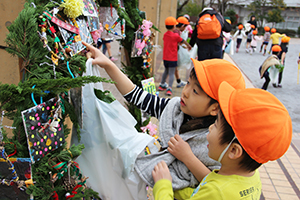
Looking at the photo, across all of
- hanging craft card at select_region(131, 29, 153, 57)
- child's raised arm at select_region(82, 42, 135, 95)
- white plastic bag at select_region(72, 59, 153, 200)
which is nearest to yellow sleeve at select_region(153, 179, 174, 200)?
white plastic bag at select_region(72, 59, 153, 200)

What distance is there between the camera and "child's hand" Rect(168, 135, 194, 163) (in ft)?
4.39

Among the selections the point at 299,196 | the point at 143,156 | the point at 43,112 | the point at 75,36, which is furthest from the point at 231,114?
the point at 299,196

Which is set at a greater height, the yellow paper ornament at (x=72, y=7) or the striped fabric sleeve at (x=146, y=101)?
the yellow paper ornament at (x=72, y=7)

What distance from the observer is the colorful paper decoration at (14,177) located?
0.98 m

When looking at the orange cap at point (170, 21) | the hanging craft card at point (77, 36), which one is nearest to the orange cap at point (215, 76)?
the hanging craft card at point (77, 36)

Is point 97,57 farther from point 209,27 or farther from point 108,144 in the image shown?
point 209,27

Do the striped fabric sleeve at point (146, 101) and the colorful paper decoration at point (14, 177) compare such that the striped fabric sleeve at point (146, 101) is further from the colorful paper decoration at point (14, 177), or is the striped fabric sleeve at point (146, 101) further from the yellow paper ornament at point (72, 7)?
the colorful paper decoration at point (14, 177)

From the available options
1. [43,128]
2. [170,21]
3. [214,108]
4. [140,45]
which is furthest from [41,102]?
[170,21]

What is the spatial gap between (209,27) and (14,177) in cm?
462

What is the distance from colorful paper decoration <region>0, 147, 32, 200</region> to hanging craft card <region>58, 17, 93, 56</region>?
60 centimetres

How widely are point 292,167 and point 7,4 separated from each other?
4452 mm

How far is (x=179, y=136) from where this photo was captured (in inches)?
55.2

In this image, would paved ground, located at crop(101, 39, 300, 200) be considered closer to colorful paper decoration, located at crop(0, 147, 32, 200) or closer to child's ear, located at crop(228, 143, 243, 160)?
child's ear, located at crop(228, 143, 243, 160)

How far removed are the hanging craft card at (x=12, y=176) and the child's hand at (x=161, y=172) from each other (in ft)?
2.05
